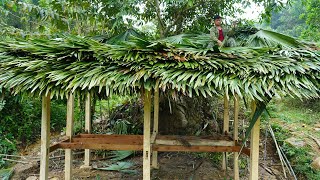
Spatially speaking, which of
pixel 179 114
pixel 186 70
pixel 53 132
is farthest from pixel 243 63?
pixel 53 132

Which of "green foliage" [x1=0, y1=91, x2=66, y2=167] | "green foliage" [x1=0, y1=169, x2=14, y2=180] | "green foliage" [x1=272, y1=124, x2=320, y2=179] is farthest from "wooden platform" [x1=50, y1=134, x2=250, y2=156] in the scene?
"green foliage" [x1=0, y1=91, x2=66, y2=167]

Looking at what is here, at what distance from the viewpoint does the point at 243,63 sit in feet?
9.24

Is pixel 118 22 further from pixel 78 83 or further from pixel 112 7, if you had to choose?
pixel 78 83

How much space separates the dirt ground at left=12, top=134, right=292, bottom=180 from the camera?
508 centimetres

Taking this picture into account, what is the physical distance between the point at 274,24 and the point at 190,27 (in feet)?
64.7

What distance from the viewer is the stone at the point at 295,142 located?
18.9 ft

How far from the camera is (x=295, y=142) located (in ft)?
19.3

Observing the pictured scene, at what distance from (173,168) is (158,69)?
3202mm

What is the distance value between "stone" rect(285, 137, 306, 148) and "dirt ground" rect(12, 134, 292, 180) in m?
0.41

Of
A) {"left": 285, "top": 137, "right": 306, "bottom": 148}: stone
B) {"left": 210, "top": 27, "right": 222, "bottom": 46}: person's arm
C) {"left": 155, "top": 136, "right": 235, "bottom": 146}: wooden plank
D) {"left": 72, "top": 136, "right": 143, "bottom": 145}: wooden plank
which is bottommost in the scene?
{"left": 285, "top": 137, "right": 306, "bottom": 148}: stone

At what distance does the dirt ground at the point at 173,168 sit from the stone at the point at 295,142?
0.41 meters

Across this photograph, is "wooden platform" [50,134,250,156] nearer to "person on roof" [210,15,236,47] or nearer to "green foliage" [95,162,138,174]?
"green foliage" [95,162,138,174]

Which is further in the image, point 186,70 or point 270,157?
point 270,157

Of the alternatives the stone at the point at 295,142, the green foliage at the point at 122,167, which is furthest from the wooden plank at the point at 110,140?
the stone at the point at 295,142
